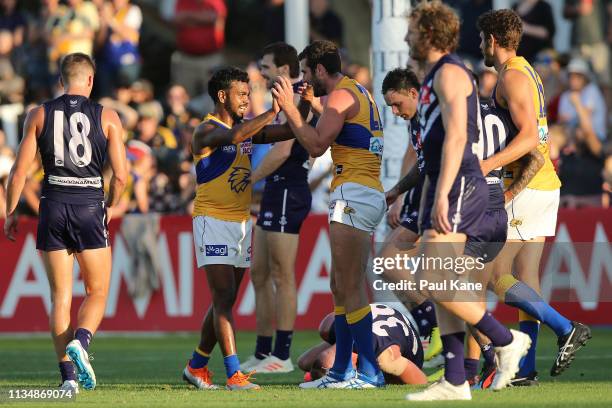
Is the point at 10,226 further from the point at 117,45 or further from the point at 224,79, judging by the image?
the point at 117,45

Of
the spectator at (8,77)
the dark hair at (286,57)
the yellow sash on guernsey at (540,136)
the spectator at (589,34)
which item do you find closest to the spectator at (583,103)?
the spectator at (589,34)

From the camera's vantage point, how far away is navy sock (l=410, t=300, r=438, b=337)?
473 inches

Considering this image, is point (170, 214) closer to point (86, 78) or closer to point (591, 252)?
point (591, 252)

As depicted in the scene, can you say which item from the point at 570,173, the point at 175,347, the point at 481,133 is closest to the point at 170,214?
the point at 175,347

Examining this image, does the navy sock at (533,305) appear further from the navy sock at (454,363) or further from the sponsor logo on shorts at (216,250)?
the sponsor logo on shorts at (216,250)

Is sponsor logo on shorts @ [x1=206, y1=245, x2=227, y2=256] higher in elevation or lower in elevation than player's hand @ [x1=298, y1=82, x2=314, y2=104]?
lower

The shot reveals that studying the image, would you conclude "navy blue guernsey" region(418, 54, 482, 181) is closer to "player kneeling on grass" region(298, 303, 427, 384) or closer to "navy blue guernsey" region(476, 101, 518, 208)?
"navy blue guernsey" region(476, 101, 518, 208)

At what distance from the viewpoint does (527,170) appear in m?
10.1

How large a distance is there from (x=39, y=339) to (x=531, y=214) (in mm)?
8156

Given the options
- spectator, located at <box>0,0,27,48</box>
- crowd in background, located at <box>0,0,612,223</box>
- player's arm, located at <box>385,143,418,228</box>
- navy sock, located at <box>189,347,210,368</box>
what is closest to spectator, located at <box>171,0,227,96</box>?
crowd in background, located at <box>0,0,612,223</box>

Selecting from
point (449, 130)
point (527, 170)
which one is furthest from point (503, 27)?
point (449, 130)

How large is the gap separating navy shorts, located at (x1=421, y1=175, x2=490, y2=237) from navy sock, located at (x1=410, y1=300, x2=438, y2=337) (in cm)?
311

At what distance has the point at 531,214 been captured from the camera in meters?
10.3

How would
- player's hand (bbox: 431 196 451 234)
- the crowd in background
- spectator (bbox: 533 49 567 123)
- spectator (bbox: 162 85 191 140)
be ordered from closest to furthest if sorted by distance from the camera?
player's hand (bbox: 431 196 451 234) → the crowd in background → spectator (bbox: 533 49 567 123) → spectator (bbox: 162 85 191 140)
